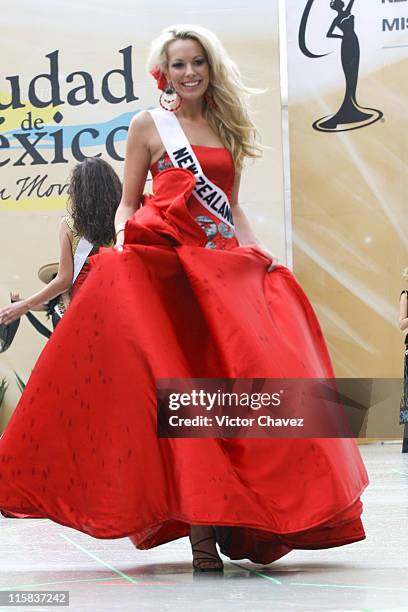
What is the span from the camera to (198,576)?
2871 mm

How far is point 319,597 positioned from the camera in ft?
8.14

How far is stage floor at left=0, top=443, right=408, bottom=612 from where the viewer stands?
7.97ft

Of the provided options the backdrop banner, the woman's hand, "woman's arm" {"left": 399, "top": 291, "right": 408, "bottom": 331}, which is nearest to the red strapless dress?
the woman's hand

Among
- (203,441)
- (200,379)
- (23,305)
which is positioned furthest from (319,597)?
(23,305)

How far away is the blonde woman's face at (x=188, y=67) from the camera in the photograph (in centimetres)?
323

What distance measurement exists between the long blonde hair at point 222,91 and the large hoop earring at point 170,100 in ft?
0.17

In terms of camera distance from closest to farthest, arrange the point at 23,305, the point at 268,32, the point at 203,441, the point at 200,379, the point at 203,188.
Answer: the point at 203,441, the point at 200,379, the point at 203,188, the point at 23,305, the point at 268,32

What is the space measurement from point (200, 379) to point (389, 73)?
7.81 metres

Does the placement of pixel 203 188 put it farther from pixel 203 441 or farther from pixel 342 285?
pixel 342 285

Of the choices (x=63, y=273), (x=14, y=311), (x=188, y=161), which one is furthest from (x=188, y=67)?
(x=14, y=311)

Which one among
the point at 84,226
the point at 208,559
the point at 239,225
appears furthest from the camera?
the point at 84,226

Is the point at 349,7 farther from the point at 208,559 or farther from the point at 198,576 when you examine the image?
the point at 198,576

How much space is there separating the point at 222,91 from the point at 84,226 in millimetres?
1521

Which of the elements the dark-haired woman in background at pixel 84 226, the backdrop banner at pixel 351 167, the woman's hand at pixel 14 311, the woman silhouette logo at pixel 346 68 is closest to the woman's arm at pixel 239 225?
the dark-haired woman in background at pixel 84 226
